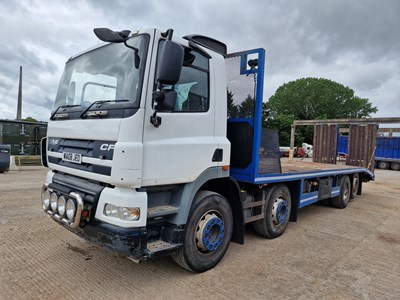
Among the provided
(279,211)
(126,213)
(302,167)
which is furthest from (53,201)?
(302,167)

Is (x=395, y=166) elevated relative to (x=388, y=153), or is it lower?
lower

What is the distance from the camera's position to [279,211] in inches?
186

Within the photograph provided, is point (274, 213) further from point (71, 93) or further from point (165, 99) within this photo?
point (71, 93)

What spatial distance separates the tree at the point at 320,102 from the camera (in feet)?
178

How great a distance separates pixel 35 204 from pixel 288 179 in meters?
5.25

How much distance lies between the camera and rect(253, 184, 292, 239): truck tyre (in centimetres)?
454

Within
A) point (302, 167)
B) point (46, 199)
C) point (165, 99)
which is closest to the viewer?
point (165, 99)

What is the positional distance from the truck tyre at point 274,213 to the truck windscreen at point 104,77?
267 centimetres

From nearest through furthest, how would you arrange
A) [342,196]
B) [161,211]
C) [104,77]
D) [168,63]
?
1. [168,63]
2. [161,211]
3. [104,77]
4. [342,196]

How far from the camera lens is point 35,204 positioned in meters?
6.25

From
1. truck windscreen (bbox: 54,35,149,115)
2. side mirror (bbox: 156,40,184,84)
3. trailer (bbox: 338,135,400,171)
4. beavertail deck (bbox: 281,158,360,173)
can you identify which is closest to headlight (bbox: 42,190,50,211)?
truck windscreen (bbox: 54,35,149,115)

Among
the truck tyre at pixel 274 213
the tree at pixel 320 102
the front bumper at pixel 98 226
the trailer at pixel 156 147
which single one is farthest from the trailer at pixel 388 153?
the tree at pixel 320 102

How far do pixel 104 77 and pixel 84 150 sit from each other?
0.82 m

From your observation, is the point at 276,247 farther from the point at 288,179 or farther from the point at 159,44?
the point at 159,44
